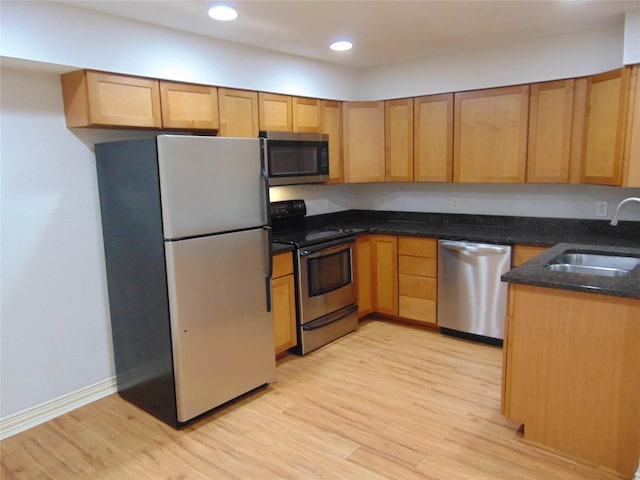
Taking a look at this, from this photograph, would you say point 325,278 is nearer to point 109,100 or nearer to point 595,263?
point 595,263

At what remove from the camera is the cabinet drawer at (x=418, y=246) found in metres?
3.85

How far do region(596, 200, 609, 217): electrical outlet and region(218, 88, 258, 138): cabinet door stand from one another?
2.71 metres

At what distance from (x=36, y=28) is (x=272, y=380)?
96.2 inches

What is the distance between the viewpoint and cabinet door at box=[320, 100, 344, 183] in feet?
13.3

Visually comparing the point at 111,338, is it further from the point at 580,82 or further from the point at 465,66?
the point at 580,82

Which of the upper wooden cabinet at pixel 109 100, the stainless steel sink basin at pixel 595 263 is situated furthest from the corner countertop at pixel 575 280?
the upper wooden cabinet at pixel 109 100

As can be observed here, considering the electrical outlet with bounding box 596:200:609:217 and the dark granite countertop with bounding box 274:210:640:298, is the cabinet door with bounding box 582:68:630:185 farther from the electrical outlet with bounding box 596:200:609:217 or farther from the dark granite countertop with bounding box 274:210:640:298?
the dark granite countertop with bounding box 274:210:640:298

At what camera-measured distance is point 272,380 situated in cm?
306

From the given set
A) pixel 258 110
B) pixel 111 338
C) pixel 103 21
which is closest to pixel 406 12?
pixel 258 110

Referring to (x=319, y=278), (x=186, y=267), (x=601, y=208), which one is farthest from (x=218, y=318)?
(x=601, y=208)

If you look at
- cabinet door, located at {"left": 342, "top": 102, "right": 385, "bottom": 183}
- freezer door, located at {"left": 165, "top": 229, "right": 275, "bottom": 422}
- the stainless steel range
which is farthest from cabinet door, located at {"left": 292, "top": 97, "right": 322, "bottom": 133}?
freezer door, located at {"left": 165, "top": 229, "right": 275, "bottom": 422}

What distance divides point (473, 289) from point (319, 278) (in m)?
1.24

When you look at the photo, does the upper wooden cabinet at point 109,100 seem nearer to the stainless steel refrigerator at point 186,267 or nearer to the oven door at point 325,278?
the stainless steel refrigerator at point 186,267

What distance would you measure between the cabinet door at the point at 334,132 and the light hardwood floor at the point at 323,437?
5.86ft
